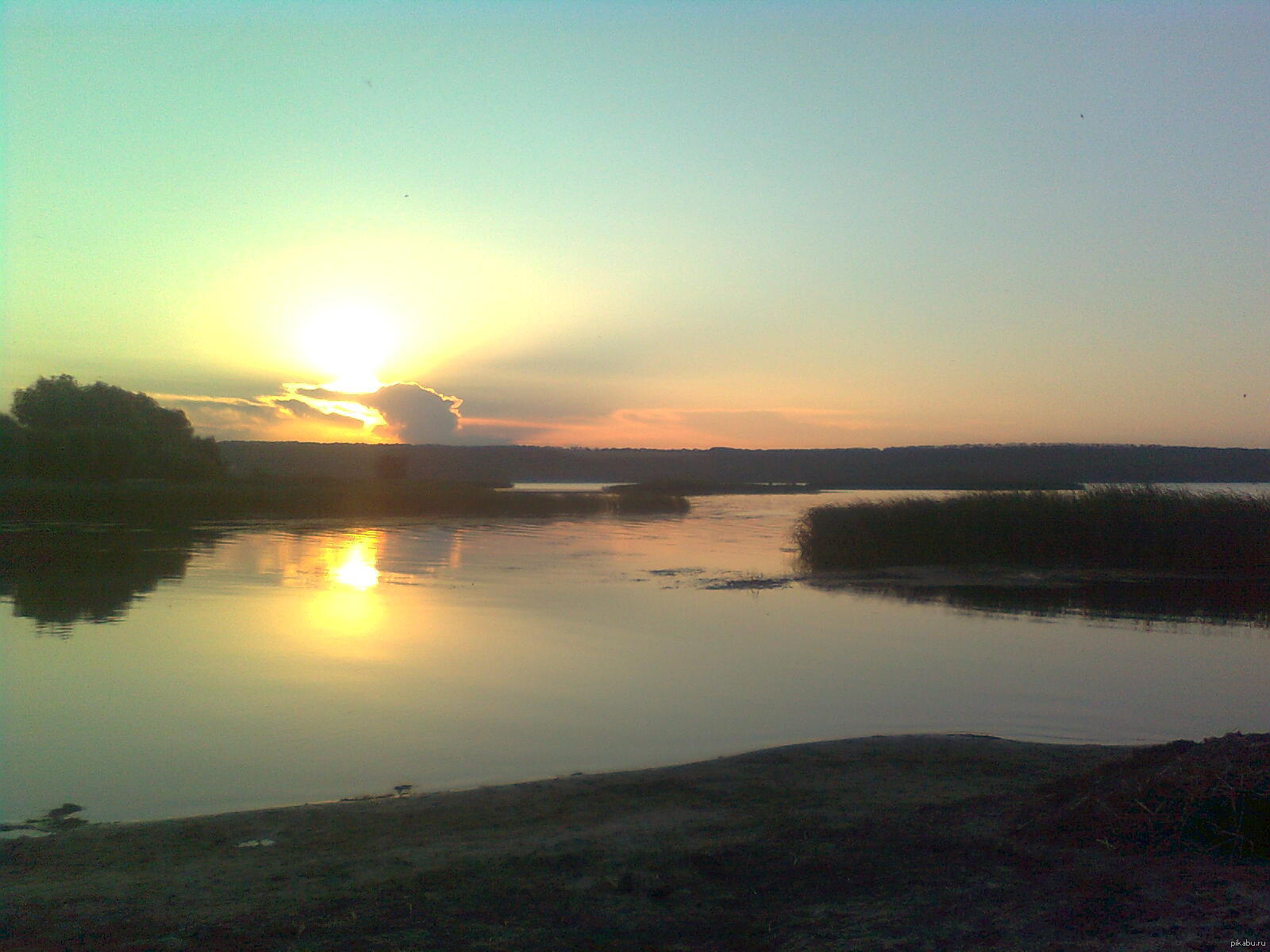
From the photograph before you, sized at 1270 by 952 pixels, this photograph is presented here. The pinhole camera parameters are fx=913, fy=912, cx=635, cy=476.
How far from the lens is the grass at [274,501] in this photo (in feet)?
136

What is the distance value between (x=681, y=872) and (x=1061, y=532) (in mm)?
21692

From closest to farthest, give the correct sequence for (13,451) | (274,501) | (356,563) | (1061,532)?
(1061,532) → (356,563) → (13,451) → (274,501)

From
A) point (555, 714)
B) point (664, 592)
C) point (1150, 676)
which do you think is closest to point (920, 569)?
point (664, 592)

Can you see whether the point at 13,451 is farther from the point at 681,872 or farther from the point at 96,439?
the point at 681,872

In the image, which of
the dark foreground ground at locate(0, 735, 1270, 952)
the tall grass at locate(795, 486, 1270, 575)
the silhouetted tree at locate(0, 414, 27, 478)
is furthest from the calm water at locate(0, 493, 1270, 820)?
the silhouetted tree at locate(0, 414, 27, 478)

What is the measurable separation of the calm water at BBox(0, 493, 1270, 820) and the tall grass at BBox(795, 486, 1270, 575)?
246 inches

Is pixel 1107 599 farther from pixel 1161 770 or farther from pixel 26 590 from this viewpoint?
pixel 26 590

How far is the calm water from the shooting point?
321 inches

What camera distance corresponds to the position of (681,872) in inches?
209

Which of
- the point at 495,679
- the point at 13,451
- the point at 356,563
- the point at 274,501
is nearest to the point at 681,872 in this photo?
the point at 495,679

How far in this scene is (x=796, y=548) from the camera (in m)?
29.2

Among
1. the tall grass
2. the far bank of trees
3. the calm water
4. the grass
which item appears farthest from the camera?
the far bank of trees

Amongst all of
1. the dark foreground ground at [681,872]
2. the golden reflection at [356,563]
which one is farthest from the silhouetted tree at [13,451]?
the dark foreground ground at [681,872]

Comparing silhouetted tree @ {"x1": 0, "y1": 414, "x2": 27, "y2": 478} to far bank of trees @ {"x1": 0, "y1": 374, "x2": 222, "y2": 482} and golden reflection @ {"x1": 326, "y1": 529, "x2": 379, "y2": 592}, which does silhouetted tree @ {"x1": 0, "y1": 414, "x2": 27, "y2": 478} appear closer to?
far bank of trees @ {"x1": 0, "y1": 374, "x2": 222, "y2": 482}
